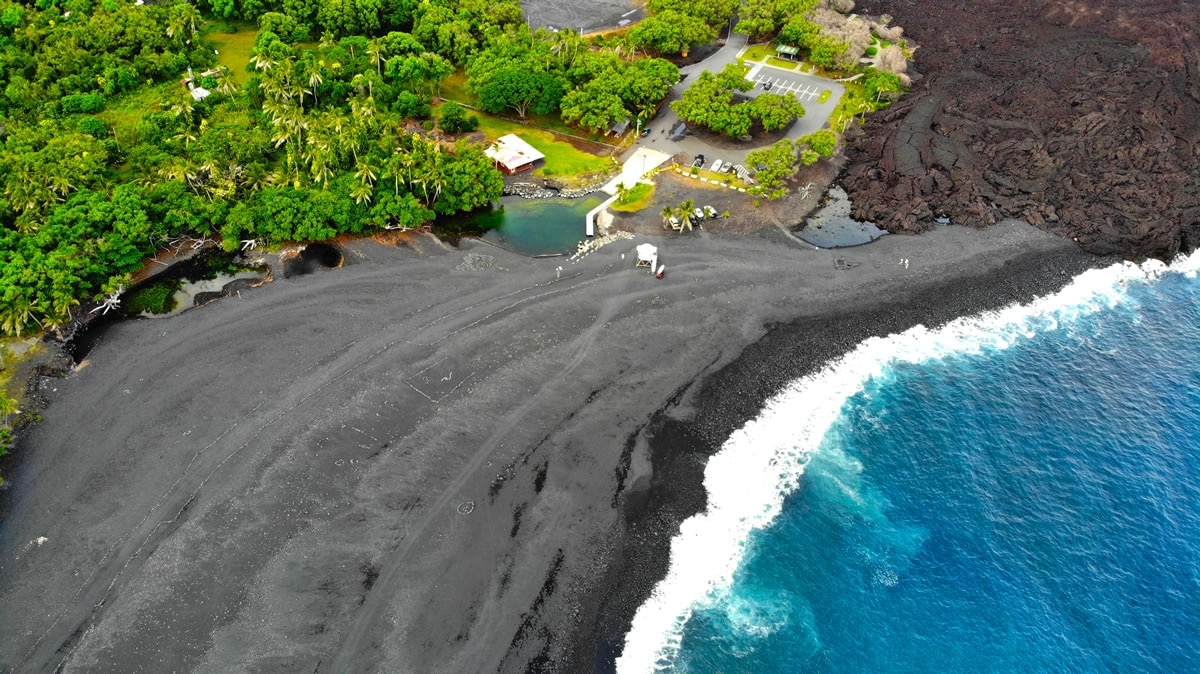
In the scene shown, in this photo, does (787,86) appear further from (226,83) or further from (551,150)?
(226,83)

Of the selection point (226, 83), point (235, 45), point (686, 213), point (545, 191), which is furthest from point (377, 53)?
point (686, 213)

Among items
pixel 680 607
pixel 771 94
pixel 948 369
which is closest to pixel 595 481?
pixel 680 607

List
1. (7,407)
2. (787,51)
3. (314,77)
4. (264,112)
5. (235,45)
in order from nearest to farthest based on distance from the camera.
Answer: (7,407) → (264,112) → (314,77) → (235,45) → (787,51)

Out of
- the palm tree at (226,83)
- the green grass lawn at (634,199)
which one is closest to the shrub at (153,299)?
the palm tree at (226,83)

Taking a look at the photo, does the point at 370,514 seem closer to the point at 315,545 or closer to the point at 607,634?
the point at 315,545

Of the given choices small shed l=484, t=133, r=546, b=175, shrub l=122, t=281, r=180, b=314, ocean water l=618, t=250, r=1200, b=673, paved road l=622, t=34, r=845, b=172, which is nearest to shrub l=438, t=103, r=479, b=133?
small shed l=484, t=133, r=546, b=175

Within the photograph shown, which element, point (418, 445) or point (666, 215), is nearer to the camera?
point (418, 445)
